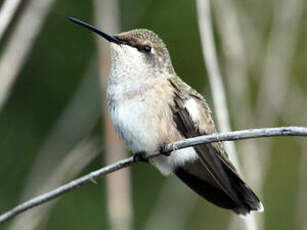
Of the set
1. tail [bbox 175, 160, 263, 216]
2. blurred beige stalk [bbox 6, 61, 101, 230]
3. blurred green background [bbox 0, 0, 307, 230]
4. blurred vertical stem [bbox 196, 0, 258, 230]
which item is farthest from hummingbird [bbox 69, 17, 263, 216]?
blurred beige stalk [bbox 6, 61, 101, 230]

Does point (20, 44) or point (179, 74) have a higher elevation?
point (20, 44)

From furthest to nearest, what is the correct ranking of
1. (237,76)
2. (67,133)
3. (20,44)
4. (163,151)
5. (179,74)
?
(179,74) < (67,133) < (237,76) < (20,44) < (163,151)

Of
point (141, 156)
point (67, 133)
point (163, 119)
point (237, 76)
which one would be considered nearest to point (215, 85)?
point (163, 119)

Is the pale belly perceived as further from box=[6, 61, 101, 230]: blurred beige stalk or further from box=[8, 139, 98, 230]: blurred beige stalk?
box=[6, 61, 101, 230]: blurred beige stalk

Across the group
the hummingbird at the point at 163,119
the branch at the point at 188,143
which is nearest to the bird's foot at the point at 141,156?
the hummingbird at the point at 163,119

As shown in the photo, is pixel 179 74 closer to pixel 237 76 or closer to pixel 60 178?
pixel 237 76

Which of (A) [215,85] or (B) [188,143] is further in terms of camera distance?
(A) [215,85]

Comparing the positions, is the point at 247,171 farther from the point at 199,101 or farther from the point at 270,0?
the point at 270,0
